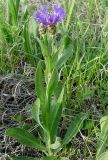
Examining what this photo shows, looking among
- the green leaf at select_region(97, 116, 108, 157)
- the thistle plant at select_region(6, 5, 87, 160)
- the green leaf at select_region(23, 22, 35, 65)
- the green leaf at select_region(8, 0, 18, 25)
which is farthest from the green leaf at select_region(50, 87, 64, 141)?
the green leaf at select_region(8, 0, 18, 25)

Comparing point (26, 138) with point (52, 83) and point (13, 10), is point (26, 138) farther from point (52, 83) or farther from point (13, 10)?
point (13, 10)

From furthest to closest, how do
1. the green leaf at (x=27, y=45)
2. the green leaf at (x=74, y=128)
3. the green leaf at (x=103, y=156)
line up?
the green leaf at (x=27, y=45) → the green leaf at (x=74, y=128) → the green leaf at (x=103, y=156)

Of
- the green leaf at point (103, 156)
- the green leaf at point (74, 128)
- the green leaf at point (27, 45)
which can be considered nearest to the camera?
the green leaf at point (103, 156)

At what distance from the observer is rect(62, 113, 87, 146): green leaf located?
105cm

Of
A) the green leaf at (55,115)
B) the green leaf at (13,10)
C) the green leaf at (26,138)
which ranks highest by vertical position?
the green leaf at (13,10)

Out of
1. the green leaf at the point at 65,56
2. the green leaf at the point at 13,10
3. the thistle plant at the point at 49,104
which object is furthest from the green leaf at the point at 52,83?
the green leaf at the point at 13,10

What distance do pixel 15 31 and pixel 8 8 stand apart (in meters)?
0.13

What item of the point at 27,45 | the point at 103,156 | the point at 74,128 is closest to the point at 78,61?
the point at 27,45

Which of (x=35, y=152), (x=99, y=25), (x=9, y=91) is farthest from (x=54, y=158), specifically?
(x=99, y=25)

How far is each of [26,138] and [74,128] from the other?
0.44 ft

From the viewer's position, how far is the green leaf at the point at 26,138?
1.02m

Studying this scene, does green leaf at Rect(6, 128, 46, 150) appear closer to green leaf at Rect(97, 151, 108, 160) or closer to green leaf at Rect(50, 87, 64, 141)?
green leaf at Rect(50, 87, 64, 141)

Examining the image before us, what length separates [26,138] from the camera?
3.41ft

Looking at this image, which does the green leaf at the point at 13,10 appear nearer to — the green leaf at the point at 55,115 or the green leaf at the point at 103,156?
the green leaf at the point at 55,115
